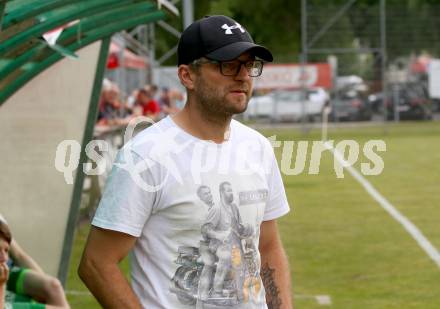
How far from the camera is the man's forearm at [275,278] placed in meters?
4.98

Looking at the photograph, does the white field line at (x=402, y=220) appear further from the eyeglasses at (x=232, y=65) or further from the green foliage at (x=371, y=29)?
the green foliage at (x=371, y=29)

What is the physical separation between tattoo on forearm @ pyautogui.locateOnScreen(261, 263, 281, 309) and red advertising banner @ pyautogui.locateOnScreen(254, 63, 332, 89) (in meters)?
41.6

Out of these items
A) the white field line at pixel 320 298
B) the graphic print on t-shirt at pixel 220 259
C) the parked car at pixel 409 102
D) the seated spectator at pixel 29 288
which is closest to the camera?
the graphic print on t-shirt at pixel 220 259

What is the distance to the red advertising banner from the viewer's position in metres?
46.8

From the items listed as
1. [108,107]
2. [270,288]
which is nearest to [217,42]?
[270,288]

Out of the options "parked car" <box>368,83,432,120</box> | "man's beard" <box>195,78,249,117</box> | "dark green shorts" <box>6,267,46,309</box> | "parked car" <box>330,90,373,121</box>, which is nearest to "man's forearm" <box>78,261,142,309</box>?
"man's beard" <box>195,78,249,117</box>

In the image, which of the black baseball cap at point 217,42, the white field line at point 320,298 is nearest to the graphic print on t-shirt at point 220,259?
the black baseball cap at point 217,42

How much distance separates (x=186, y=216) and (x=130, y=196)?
8.5 inches

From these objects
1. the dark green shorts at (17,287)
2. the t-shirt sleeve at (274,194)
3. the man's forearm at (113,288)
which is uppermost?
the t-shirt sleeve at (274,194)

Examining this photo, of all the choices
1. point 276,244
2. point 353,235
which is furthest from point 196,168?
point 353,235

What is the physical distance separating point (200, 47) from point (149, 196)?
58 cm

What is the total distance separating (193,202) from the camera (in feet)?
14.6

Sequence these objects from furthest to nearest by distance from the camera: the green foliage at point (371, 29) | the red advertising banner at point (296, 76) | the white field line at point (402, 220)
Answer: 1. the green foliage at point (371, 29)
2. the red advertising banner at point (296, 76)
3. the white field line at point (402, 220)

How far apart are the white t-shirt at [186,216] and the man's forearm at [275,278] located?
1.08ft
